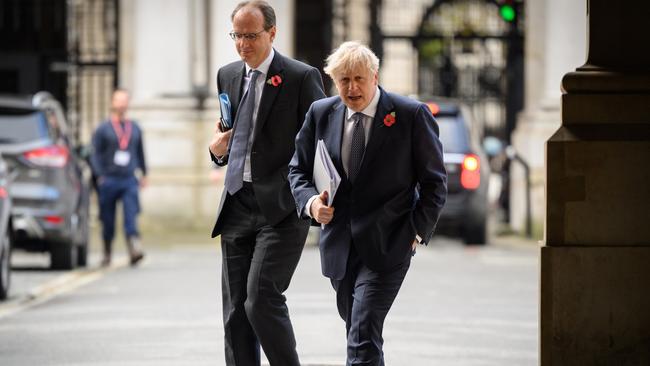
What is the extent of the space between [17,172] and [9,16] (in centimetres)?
1896

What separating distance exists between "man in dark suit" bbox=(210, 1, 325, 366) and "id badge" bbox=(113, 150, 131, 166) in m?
10.6

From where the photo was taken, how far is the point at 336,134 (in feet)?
24.0

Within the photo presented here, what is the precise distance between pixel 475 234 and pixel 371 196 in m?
15.8

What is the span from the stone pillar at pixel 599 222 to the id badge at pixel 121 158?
10554mm

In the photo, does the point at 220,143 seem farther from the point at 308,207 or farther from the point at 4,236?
the point at 4,236

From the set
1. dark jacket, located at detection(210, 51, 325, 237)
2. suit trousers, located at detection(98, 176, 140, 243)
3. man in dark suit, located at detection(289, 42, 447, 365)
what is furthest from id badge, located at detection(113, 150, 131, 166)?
man in dark suit, located at detection(289, 42, 447, 365)

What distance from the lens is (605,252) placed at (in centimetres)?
806

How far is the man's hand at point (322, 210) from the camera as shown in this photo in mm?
7215

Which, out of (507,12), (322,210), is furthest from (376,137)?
(507,12)

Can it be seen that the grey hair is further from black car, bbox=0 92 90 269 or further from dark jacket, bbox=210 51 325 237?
black car, bbox=0 92 90 269

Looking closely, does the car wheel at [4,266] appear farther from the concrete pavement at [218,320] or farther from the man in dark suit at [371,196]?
the man in dark suit at [371,196]

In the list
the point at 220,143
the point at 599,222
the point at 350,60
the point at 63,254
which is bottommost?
the point at 63,254

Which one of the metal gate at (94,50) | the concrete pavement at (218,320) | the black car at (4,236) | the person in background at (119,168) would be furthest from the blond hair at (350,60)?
the metal gate at (94,50)

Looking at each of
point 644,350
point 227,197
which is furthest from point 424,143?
point 644,350
